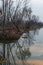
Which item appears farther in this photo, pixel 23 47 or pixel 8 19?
pixel 8 19

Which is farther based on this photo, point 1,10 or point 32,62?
point 1,10

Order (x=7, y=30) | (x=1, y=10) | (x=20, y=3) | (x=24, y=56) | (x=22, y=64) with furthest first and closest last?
(x=20, y=3), (x=1, y=10), (x=7, y=30), (x=24, y=56), (x=22, y=64)

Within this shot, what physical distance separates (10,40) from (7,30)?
588 mm

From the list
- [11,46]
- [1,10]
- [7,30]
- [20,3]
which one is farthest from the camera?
[20,3]

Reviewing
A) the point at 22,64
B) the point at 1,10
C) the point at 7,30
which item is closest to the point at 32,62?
the point at 22,64

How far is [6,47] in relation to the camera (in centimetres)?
487

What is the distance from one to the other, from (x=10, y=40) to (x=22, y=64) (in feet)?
4.90

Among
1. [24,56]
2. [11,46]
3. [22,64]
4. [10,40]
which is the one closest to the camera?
[22,64]

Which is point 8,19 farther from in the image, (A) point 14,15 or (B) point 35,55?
(B) point 35,55

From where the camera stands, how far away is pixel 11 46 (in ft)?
16.5

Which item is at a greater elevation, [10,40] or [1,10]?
[1,10]

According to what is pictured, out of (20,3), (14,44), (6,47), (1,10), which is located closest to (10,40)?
(14,44)

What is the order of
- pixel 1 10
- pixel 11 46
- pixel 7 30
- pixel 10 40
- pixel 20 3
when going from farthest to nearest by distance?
pixel 20 3, pixel 1 10, pixel 7 30, pixel 10 40, pixel 11 46

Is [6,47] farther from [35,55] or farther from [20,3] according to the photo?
[20,3]
